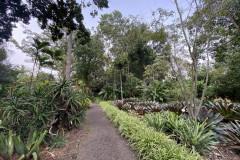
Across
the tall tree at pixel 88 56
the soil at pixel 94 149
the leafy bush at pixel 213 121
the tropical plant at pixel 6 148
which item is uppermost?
the tall tree at pixel 88 56

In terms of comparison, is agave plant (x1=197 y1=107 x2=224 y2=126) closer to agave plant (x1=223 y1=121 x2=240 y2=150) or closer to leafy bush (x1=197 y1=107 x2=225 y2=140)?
leafy bush (x1=197 y1=107 x2=225 y2=140)

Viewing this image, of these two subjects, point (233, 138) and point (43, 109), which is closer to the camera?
point (233, 138)

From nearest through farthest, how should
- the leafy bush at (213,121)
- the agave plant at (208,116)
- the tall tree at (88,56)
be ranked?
the leafy bush at (213,121) < the agave plant at (208,116) < the tall tree at (88,56)

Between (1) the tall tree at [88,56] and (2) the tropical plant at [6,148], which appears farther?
(1) the tall tree at [88,56]

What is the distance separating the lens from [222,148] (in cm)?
232

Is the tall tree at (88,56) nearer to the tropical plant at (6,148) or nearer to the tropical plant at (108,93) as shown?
the tropical plant at (108,93)

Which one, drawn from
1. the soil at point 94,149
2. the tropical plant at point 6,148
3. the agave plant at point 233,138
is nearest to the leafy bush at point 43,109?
the tropical plant at point 6,148

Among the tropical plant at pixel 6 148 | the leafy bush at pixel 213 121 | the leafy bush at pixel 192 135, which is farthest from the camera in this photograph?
the leafy bush at pixel 213 121

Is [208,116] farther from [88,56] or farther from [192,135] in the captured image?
[88,56]

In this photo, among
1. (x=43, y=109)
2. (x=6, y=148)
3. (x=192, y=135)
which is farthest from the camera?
(x=43, y=109)

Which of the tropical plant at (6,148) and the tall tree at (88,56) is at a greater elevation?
the tall tree at (88,56)

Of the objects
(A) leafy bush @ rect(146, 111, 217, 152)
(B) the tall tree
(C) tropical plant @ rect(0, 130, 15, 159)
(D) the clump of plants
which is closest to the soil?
(D) the clump of plants

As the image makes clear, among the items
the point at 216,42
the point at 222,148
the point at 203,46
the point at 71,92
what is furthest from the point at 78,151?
the point at 216,42

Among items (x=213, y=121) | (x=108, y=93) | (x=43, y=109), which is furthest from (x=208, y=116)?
(x=108, y=93)
